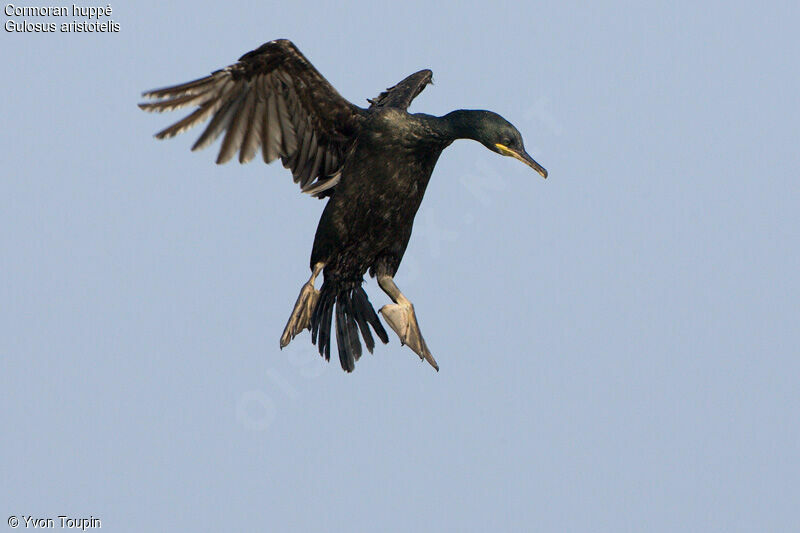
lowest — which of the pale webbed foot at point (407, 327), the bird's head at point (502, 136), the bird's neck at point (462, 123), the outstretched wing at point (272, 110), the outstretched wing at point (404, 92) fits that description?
the pale webbed foot at point (407, 327)

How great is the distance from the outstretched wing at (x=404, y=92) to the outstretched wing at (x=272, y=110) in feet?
1.42

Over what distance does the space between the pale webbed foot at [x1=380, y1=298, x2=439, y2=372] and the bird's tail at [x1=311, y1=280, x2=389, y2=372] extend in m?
0.29

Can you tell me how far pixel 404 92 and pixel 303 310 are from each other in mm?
1559

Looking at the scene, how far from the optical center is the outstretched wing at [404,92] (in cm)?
762

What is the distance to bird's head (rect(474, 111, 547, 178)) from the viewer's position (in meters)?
6.75

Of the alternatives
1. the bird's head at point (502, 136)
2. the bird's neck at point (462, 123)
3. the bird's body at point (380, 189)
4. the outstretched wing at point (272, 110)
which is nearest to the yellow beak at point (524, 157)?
the bird's head at point (502, 136)

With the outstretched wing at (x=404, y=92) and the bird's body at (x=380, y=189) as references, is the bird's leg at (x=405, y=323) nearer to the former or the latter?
the bird's body at (x=380, y=189)

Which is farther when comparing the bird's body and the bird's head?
the bird's body

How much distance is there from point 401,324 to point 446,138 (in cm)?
103

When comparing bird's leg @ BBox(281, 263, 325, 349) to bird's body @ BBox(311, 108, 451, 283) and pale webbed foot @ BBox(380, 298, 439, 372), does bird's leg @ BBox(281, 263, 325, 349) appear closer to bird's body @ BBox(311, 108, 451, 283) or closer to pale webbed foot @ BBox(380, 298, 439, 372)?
bird's body @ BBox(311, 108, 451, 283)

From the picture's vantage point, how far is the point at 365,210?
691cm

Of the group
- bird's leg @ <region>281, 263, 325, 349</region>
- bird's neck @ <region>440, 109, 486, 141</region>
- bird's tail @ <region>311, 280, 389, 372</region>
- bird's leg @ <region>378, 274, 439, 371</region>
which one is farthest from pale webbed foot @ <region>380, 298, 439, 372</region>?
bird's neck @ <region>440, 109, 486, 141</region>

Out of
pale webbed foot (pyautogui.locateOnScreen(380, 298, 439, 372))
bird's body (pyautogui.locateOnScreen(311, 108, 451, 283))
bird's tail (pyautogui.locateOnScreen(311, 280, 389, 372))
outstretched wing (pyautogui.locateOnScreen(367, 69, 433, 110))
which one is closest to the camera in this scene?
bird's body (pyautogui.locateOnScreen(311, 108, 451, 283))

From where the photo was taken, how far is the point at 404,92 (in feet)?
25.6
